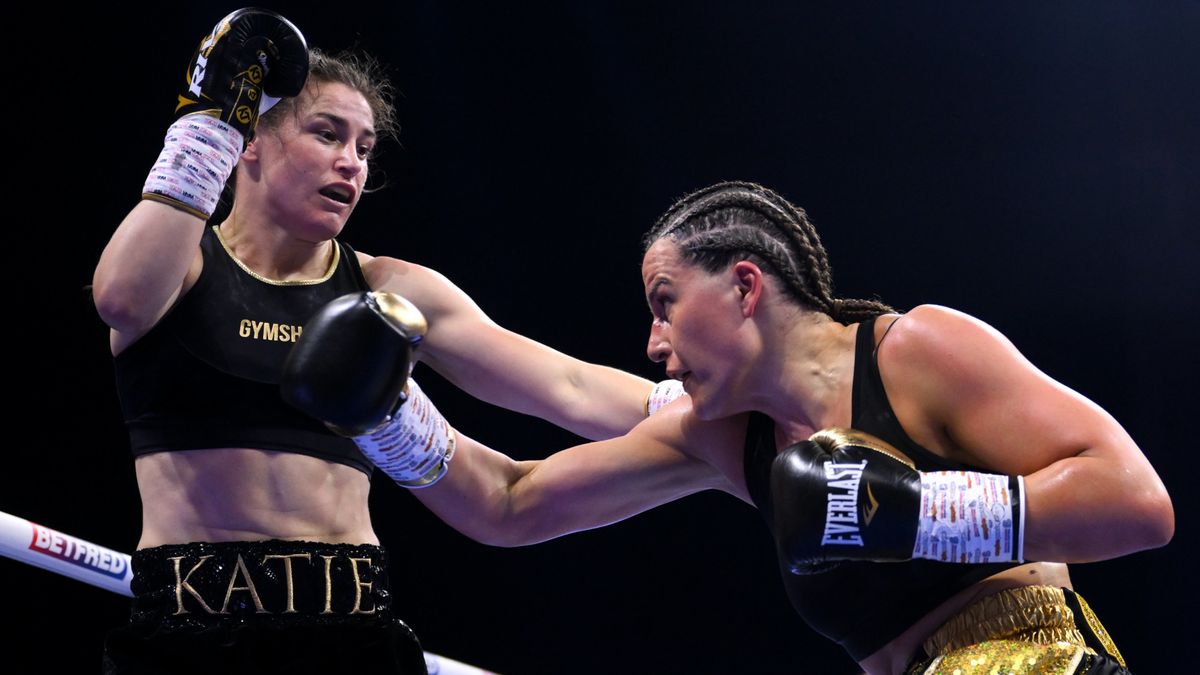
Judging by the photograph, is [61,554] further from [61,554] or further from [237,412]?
[237,412]

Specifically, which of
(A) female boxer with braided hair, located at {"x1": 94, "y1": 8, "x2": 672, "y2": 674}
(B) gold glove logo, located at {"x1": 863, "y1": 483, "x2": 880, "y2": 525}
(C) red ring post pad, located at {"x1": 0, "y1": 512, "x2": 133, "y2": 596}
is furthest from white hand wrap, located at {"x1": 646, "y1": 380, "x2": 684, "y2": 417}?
(C) red ring post pad, located at {"x1": 0, "y1": 512, "x2": 133, "y2": 596}

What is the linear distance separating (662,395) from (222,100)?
101 centimetres

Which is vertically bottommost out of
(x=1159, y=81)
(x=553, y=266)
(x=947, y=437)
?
(x=947, y=437)

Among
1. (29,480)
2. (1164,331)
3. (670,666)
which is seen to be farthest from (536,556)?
(1164,331)

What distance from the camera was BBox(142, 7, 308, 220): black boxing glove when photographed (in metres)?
1.90

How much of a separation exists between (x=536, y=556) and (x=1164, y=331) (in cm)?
271

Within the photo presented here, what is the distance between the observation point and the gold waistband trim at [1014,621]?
164cm

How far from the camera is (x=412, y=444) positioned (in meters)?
1.81

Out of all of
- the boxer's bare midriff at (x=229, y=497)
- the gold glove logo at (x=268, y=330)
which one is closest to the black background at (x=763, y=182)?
the gold glove logo at (x=268, y=330)

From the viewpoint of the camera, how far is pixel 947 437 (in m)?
1.69

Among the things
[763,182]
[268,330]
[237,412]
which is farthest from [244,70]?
[763,182]

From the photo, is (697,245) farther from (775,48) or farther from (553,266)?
(775,48)

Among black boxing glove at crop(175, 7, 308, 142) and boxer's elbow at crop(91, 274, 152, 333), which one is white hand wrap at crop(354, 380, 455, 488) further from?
black boxing glove at crop(175, 7, 308, 142)

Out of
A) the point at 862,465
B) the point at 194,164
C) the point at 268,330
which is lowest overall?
the point at 862,465
